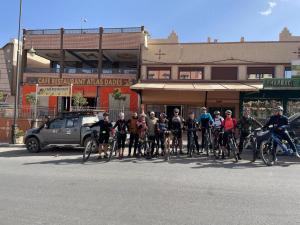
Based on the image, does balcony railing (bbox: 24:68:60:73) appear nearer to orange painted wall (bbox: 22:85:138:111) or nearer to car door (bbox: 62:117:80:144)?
orange painted wall (bbox: 22:85:138:111)

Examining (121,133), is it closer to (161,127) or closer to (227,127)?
(161,127)

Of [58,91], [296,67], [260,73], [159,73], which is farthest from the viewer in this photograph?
[159,73]

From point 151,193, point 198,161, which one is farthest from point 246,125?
point 151,193

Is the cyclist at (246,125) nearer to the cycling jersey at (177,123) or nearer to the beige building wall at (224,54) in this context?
the cycling jersey at (177,123)

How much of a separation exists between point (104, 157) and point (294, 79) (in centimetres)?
1178

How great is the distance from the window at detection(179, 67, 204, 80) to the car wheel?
15.0m

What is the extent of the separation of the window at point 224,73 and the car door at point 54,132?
15.2 metres

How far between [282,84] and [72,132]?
11404 millimetres

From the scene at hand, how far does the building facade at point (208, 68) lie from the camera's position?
2569 centimetres

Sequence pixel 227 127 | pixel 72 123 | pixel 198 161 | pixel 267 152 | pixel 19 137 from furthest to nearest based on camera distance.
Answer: pixel 19 137 < pixel 72 123 < pixel 227 127 < pixel 198 161 < pixel 267 152

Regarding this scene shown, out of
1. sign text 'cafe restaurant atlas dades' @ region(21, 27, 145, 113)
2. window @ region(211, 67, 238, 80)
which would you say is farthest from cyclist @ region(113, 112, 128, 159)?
sign text 'cafe restaurant atlas dades' @ region(21, 27, 145, 113)

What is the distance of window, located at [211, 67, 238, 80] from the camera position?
2622 centimetres

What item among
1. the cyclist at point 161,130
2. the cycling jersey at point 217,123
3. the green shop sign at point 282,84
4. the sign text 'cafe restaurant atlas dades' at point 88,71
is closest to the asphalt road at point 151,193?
the cyclist at point 161,130

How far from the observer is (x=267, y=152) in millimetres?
10641
